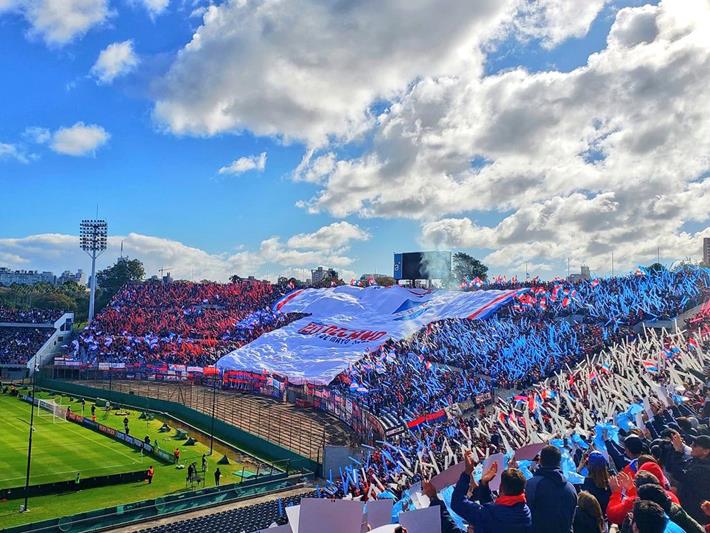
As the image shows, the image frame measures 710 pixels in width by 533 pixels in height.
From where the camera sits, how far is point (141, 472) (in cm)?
2741

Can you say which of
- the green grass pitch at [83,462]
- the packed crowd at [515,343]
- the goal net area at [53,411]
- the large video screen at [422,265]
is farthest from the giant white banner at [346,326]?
the goal net area at [53,411]

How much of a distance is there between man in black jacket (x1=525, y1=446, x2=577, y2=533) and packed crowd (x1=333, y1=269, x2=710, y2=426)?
22.6 metres

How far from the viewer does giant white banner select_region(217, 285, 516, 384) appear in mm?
43719

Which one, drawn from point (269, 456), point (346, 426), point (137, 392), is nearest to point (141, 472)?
point (269, 456)

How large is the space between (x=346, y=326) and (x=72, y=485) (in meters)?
28.5

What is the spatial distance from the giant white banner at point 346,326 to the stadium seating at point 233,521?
19.7 meters

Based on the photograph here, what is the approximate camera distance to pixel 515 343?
33.5 metres

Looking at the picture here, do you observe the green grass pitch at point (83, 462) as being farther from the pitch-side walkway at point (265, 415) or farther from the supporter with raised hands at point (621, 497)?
the supporter with raised hands at point (621, 497)

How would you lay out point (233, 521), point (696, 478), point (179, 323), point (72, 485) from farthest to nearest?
point (179, 323) < point (72, 485) < point (233, 521) < point (696, 478)

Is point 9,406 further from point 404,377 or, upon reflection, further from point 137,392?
point 404,377

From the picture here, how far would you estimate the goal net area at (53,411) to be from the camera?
40656 mm

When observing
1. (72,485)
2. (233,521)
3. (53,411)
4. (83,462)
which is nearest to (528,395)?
(233,521)

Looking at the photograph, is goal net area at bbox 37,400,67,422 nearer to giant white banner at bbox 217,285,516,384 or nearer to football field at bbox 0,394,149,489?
football field at bbox 0,394,149,489

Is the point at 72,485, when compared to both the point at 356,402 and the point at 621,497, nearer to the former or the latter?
the point at 356,402
